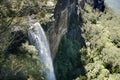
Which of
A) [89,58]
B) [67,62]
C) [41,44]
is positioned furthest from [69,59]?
[41,44]

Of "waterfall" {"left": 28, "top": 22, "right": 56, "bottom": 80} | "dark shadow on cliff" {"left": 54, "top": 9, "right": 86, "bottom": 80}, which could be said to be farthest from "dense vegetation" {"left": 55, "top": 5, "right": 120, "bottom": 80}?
"waterfall" {"left": 28, "top": 22, "right": 56, "bottom": 80}

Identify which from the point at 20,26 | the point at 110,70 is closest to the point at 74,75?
the point at 110,70

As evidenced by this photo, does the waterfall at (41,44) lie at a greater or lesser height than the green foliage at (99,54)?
greater

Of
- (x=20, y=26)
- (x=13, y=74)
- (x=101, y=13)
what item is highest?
(x=20, y=26)

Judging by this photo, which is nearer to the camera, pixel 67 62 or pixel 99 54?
pixel 67 62

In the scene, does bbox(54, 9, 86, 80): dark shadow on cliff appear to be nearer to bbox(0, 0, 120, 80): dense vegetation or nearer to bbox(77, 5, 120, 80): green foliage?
bbox(0, 0, 120, 80): dense vegetation

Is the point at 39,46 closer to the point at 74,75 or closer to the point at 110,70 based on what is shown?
the point at 74,75

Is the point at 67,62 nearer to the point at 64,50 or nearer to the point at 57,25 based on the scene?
the point at 64,50

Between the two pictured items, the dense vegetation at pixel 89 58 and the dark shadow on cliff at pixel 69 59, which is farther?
the dense vegetation at pixel 89 58

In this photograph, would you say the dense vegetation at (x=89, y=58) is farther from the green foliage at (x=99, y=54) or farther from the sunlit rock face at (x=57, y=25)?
the sunlit rock face at (x=57, y=25)

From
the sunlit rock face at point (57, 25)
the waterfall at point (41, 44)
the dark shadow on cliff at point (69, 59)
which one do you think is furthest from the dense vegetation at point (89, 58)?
the waterfall at point (41, 44)

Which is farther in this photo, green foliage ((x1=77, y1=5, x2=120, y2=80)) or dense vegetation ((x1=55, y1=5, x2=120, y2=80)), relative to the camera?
green foliage ((x1=77, y1=5, x2=120, y2=80))
